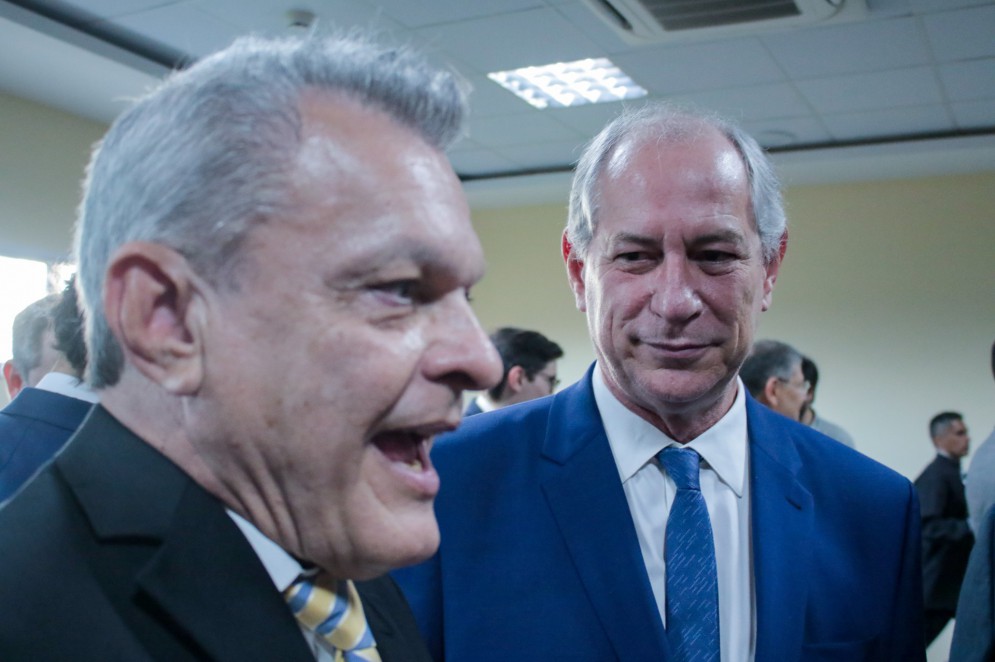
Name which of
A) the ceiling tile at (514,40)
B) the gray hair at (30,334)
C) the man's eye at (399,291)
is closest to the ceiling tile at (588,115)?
the ceiling tile at (514,40)

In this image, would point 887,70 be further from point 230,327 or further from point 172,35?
point 230,327

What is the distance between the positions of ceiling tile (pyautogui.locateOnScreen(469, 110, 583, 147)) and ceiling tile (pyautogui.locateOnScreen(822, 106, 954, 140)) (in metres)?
1.53

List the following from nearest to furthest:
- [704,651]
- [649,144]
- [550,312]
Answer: [704,651] → [649,144] → [550,312]

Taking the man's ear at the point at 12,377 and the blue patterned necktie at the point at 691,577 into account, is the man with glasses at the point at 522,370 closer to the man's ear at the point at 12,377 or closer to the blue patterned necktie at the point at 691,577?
the man's ear at the point at 12,377

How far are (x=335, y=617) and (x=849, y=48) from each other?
4017mm

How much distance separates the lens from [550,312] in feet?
24.5

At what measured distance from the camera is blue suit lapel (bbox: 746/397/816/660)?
127cm

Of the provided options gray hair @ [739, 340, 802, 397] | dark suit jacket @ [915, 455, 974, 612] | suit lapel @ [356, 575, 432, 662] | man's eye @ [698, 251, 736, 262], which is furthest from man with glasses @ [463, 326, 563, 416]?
suit lapel @ [356, 575, 432, 662]

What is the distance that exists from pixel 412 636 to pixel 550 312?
6461 millimetres

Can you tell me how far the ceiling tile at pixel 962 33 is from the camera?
376 cm

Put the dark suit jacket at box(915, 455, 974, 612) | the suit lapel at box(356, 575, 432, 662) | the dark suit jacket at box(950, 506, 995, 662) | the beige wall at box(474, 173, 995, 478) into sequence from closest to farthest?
the suit lapel at box(356, 575, 432, 662) < the dark suit jacket at box(950, 506, 995, 662) < the dark suit jacket at box(915, 455, 974, 612) < the beige wall at box(474, 173, 995, 478)

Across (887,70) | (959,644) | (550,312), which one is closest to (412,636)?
(959,644)

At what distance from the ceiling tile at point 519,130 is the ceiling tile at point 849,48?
1.47 metres

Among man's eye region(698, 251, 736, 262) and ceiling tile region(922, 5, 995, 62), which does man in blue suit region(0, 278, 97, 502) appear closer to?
man's eye region(698, 251, 736, 262)
